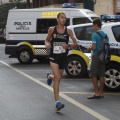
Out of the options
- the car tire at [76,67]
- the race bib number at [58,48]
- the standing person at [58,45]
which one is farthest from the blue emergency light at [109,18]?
the race bib number at [58,48]

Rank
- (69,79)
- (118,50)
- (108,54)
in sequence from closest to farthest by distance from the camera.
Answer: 1. (108,54)
2. (118,50)
3. (69,79)

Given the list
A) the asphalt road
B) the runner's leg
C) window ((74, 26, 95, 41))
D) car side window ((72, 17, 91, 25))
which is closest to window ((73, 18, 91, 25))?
car side window ((72, 17, 91, 25))

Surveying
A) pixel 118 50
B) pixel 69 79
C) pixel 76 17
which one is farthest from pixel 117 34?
pixel 76 17

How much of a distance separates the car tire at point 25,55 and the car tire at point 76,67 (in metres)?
6.22

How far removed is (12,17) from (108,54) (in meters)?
10.7

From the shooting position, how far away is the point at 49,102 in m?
9.25

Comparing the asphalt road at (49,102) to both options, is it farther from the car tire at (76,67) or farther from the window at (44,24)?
the window at (44,24)

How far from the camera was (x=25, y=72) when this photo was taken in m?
16.0

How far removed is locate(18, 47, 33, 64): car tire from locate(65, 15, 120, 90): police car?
20.6 ft

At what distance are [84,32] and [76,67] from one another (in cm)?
113

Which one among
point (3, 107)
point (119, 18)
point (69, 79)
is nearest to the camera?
point (3, 107)

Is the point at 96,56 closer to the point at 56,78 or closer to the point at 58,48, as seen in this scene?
the point at 58,48

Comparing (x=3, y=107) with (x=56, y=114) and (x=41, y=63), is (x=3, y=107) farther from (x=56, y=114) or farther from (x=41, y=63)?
(x=41, y=63)

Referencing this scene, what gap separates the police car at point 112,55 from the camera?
10695mm
